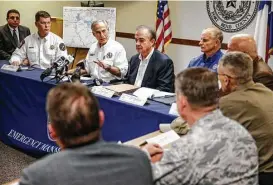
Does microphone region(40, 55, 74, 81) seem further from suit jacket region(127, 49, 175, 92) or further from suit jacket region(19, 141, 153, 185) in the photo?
suit jacket region(19, 141, 153, 185)

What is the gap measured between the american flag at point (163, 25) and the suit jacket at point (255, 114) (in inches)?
119

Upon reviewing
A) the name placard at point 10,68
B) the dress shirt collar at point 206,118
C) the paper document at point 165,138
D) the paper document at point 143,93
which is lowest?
the name placard at point 10,68

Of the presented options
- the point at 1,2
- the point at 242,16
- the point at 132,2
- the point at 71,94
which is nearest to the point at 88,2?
the point at 132,2

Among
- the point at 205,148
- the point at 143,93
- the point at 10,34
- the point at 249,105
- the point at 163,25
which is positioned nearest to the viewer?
the point at 205,148

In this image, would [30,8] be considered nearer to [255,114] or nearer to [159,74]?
[159,74]

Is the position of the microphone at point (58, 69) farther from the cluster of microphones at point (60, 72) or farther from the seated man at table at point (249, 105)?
the seated man at table at point (249, 105)

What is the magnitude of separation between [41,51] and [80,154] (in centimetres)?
332

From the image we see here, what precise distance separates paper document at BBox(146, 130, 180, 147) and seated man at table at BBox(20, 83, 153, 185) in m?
0.75

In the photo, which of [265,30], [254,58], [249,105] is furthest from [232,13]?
[249,105]

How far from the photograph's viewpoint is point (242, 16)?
4.45 m

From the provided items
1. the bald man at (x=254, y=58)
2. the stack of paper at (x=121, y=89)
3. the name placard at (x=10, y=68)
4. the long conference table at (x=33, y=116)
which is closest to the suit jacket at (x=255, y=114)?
the bald man at (x=254, y=58)

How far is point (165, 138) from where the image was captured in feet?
6.41

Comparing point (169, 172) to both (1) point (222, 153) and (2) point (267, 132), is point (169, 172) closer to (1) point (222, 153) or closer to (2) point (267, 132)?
(1) point (222, 153)

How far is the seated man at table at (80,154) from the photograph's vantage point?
1.04 meters
